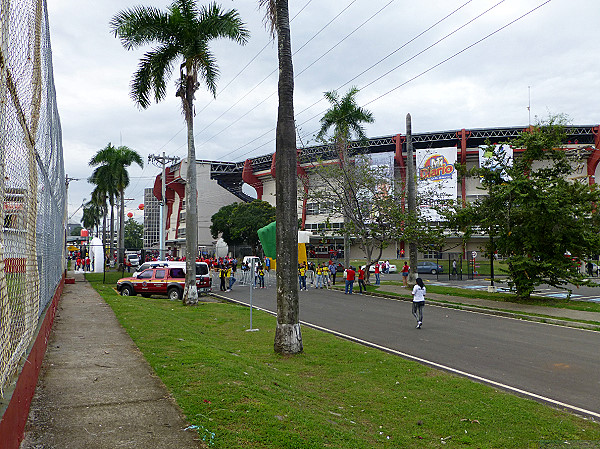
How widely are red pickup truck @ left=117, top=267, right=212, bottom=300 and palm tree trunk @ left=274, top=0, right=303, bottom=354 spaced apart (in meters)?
13.4

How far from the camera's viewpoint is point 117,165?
4700 centimetres

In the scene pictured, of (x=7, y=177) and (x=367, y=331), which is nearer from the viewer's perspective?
(x=7, y=177)

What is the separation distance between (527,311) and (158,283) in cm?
1560

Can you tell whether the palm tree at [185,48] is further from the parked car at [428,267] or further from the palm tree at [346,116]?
the parked car at [428,267]

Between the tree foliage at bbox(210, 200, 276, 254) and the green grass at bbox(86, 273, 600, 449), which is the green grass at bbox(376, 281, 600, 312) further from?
the tree foliage at bbox(210, 200, 276, 254)

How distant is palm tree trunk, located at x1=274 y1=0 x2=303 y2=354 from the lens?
33.2 feet

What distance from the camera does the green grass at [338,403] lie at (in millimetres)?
5074

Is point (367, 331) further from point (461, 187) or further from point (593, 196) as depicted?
point (461, 187)

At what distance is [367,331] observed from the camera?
1383 cm

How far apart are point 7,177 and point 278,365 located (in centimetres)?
686

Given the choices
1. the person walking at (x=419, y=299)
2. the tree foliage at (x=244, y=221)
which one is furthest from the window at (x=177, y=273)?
the tree foliage at (x=244, y=221)

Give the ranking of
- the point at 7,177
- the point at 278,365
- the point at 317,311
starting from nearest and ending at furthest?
the point at 7,177, the point at 278,365, the point at 317,311

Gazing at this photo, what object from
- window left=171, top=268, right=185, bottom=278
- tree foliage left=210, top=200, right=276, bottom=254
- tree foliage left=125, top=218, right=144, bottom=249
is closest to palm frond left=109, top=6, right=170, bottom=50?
window left=171, top=268, right=185, bottom=278

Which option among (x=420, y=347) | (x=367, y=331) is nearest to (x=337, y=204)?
(x=367, y=331)
